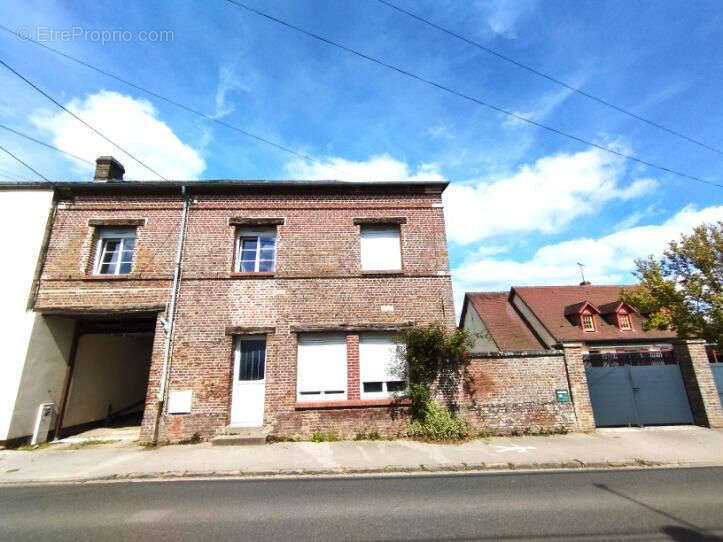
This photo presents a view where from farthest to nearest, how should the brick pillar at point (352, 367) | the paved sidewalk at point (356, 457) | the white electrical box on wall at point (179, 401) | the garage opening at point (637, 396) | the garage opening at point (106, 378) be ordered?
the garage opening at point (106, 378), the garage opening at point (637, 396), the brick pillar at point (352, 367), the white electrical box on wall at point (179, 401), the paved sidewalk at point (356, 457)

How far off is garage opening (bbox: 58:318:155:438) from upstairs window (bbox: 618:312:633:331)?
22744 millimetres

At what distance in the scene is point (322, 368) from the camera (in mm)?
9547

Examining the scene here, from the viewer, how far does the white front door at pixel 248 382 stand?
363 inches

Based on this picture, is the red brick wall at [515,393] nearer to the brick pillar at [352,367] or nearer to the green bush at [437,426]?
the green bush at [437,426]

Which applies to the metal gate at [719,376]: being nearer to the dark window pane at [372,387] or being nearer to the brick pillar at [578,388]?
the brick pillar at [578,388]

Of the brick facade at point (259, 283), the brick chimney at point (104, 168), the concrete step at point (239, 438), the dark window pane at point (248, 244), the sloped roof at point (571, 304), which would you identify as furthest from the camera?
the sloped roof at point (571, 304)

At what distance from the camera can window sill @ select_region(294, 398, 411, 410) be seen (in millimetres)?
9055

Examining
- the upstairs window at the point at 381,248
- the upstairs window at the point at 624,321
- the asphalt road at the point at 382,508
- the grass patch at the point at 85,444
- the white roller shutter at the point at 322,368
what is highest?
the upstairs window at the point at 381,248

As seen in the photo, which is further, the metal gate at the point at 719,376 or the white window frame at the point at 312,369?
the metal gate at the point at 719,376

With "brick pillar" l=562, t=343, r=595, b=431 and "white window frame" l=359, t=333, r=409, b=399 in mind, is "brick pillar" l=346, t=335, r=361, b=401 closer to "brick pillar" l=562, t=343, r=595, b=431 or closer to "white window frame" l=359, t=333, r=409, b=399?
"white window frame" l=359, t=333, r=409, b=399

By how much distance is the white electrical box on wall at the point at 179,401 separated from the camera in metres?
8.98

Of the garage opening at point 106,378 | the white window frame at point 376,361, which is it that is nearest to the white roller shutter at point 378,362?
the white window frame at point 376,361

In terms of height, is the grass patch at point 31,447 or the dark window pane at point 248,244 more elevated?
the dark window pane at point 248,244

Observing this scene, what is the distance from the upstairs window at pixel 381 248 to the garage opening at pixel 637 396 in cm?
648
